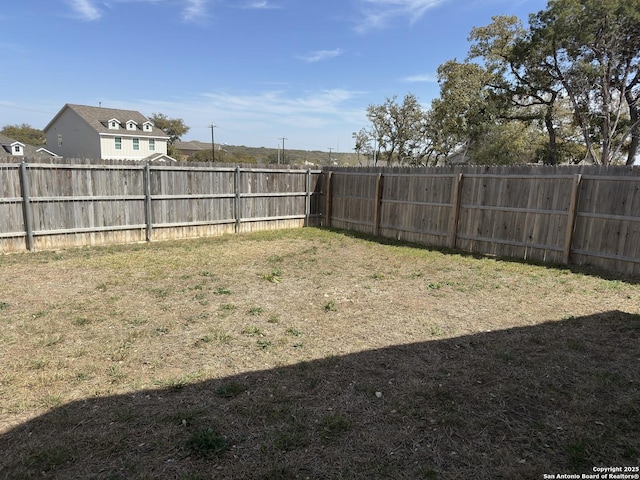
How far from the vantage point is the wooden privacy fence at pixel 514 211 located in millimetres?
6902

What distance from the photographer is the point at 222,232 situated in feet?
35.8

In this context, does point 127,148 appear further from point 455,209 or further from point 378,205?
point 455,209

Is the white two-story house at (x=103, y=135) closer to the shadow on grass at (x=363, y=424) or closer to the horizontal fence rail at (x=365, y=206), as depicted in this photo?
the horizontal fence rail at (x=365, y=206)

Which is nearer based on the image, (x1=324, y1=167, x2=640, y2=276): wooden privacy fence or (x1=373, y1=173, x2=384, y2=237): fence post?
(x1=324, y1=167, x2=640, y2=276): wooden privacy fence

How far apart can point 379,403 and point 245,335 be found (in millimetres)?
1774

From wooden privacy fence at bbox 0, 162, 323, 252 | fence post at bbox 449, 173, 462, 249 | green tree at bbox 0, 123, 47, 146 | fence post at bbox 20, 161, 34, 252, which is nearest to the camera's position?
fence post at bbox 20, 161, 34, 252

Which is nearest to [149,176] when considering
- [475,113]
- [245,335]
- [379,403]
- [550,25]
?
[245,335]

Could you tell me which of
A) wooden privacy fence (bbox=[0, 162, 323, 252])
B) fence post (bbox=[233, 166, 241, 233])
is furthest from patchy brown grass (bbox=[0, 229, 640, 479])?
fence post (bbox=[233, 166, 241, 233])

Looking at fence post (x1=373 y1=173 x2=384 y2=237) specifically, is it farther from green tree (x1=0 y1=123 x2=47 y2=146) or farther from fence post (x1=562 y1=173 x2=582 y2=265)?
green tree (x1=0 y1=123 x2=47 y2=146)

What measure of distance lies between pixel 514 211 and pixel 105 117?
3617 cm

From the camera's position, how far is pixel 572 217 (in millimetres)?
7309

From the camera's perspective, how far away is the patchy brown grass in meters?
2.36

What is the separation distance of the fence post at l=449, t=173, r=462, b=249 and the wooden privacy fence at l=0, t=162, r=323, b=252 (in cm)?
478

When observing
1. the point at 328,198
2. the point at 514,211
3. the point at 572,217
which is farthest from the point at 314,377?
the point at 328,198
